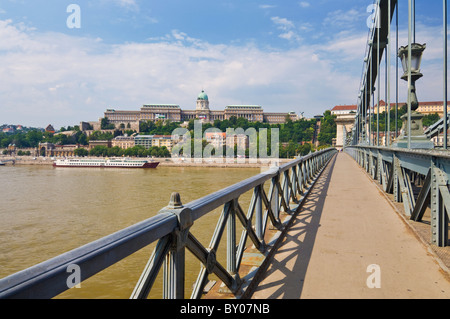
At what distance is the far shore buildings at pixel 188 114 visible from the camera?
164m

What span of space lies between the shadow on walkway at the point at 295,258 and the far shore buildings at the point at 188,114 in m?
158

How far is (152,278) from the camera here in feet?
5.12

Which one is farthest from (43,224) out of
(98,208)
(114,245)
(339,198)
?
(114,245)

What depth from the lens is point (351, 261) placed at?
10.9ft

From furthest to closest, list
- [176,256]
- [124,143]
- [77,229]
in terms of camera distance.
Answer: [124,143] < [77,229] < [176,256]

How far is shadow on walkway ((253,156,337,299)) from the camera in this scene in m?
2.73

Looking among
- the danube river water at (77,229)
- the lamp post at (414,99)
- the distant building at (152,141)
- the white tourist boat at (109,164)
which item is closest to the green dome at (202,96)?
the distant building at (152,141)

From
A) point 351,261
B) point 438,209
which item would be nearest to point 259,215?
point 351,261

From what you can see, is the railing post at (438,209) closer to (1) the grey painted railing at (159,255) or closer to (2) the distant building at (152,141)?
(1) the grey painted railing at (159,255)

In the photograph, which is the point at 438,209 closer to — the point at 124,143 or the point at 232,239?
the point at 232,239

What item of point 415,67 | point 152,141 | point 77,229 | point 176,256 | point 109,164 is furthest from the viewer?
point 152,141

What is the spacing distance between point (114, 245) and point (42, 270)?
314mm

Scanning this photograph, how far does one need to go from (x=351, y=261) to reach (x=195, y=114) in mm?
165472

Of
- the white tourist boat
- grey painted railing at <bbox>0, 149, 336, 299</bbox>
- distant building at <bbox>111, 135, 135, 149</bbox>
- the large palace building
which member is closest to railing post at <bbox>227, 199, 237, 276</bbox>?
grey painted railing at <bbox>0, 149, 336, 299</bbox>
